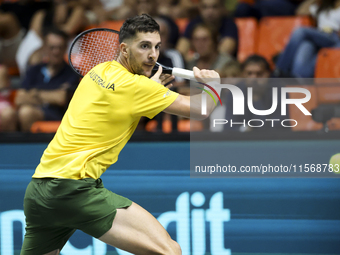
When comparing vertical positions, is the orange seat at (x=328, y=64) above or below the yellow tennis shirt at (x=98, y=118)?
above

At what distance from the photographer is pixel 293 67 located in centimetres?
431

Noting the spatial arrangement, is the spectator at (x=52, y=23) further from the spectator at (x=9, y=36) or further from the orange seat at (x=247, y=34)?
the orange seat at (x=247, y=34)

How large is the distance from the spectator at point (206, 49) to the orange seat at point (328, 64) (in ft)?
2.70

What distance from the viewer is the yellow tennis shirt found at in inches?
87.8

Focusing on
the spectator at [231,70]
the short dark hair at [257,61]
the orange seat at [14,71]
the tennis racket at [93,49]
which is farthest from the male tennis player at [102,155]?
the orange seat at [14,71]

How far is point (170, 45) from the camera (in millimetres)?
4816

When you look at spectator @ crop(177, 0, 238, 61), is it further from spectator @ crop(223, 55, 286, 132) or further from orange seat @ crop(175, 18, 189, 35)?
spectator @ crop(223, 55, 286, 132)

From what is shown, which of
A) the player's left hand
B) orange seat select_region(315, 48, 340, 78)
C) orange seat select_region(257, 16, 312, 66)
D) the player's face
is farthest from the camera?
orange seat select_region(257, 16, 312, 66)

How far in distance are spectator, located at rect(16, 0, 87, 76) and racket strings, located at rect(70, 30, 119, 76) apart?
2.25 m

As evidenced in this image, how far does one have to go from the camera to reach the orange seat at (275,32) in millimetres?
5195

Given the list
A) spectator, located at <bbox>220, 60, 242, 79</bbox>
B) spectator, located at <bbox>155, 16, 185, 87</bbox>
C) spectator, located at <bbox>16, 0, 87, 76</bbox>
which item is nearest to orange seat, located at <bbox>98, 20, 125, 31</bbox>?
spectator, located at <bbox>16, 0, 87, 76</bbox>

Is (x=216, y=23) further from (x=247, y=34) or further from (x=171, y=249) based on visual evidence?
(x=171, y=249)

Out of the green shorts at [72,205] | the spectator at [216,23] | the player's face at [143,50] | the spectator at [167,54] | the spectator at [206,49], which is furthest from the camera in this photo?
the spectator at [216,23]

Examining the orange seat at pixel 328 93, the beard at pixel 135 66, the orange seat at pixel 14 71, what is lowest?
the orange seat at pixel 328 93
